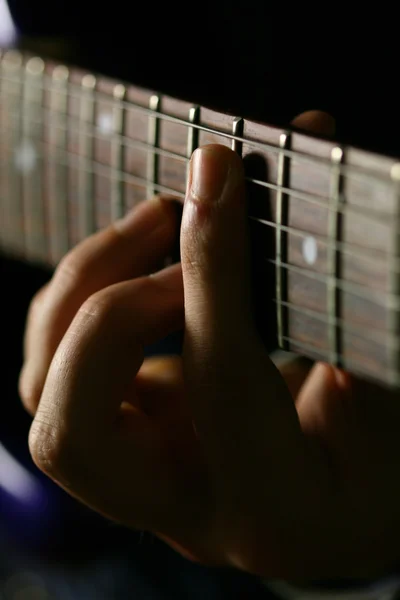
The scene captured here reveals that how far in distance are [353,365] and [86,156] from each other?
349mm

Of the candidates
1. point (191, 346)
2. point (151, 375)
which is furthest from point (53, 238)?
point (191, 346)

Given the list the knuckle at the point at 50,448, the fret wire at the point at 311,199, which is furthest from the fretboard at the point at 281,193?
the knuckle at the point at 50,448

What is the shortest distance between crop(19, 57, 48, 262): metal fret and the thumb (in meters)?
0.33

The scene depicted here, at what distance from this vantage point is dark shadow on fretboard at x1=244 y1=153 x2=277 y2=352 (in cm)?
53

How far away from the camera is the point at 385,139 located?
71 cm

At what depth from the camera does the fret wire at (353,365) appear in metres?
0.48

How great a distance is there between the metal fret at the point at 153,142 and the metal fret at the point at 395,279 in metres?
0.24

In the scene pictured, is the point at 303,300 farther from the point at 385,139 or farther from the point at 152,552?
the point at 152,552

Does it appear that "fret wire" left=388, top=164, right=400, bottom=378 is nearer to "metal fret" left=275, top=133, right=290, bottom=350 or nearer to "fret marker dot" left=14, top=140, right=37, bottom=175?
"metal fret" left=275, top=133, right=290, bottom=350

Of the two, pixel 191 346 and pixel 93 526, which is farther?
pixel 93 526

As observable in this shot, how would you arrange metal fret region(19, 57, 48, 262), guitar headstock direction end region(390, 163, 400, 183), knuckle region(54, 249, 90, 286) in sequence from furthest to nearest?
metal fret region(19, 57, 48, 262) < knuckle region(54, 249, 90, 286) < guitar headstock direction end region(390, 163, 400, 183)

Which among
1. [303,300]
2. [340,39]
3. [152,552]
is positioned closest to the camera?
[303,300]

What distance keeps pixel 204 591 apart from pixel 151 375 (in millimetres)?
265

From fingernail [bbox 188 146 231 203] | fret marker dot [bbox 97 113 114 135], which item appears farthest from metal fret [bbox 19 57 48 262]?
fingernail [bbox 188 146 231 203]
